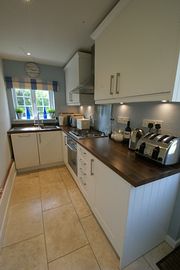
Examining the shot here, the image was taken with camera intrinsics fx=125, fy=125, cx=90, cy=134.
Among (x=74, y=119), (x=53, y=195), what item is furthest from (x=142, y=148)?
(x=74, y=119)

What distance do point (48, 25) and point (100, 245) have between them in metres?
2.57

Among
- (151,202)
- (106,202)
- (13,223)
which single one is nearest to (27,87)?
(13,223)

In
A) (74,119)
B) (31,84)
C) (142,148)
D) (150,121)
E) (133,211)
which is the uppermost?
(31,84)

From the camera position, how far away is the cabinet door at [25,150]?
8.18 feet

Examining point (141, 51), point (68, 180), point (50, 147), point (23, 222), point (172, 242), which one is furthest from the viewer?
point (50, 147)

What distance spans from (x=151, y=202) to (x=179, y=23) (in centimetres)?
124

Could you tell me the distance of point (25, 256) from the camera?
1171mm

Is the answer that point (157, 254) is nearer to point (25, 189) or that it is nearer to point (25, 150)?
point (25, 189)

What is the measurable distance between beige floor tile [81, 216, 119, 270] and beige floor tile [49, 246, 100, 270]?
6cm

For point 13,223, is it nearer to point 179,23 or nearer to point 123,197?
point 123,197

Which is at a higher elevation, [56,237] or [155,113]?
[155,113]

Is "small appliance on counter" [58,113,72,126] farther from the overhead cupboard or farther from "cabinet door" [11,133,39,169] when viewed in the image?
the overhead cupboard

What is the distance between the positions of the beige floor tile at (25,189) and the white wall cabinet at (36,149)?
35cm

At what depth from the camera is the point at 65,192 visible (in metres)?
2.04
